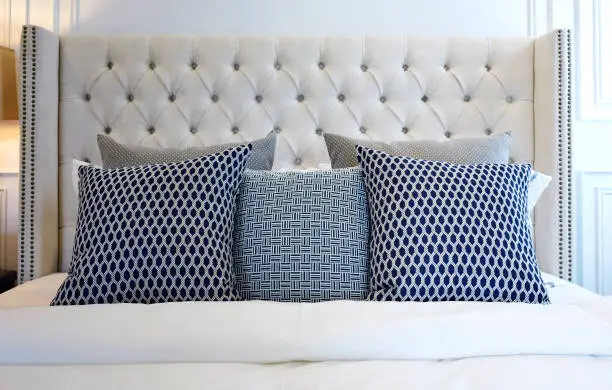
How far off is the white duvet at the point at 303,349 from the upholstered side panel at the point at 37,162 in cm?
98

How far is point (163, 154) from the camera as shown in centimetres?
162

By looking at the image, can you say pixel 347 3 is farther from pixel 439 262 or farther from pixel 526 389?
pixel 526 389

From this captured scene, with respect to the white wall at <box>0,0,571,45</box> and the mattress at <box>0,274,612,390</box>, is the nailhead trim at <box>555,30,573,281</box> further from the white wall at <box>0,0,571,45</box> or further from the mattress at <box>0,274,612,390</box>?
the mattress at <box>0,274,612,390</box>

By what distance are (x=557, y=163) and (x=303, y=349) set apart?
140cm

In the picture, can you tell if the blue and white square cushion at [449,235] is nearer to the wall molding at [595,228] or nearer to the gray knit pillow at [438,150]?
the gray knit pillow at [438,150]

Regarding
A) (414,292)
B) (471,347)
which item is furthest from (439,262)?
(471,347)

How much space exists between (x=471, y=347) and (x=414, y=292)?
0.33 m

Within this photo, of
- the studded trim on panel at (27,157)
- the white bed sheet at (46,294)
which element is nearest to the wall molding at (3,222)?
the studded trim on panel at (27,157)

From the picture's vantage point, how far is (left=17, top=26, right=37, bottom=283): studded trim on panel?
1.88 metres

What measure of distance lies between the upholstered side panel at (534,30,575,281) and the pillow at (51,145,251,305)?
3.80ft

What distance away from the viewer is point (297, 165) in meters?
1.99

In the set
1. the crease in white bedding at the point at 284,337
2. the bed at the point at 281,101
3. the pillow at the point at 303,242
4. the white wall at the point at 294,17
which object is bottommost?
the crease in white bedding at the point at 284,337

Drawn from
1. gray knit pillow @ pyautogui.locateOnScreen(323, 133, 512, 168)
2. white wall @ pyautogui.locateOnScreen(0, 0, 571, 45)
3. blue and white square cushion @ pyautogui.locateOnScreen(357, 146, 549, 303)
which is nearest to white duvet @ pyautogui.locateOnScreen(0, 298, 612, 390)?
blue and white square cushion @ pyautogui.locateOnScreen(357, 146, 549, 303)

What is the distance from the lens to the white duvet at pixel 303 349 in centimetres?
78
